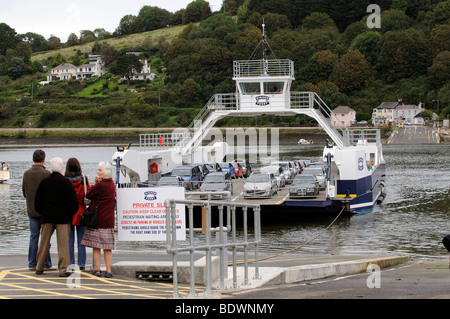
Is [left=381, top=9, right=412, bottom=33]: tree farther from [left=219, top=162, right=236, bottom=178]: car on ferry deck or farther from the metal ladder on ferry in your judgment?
the metal ladder on ferry

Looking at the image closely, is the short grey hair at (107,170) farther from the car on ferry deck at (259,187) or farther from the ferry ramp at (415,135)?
the ferry ramp at (415,135)

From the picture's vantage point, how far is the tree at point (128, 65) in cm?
17950

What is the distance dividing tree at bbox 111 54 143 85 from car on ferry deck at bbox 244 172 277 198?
Result: 494 feet

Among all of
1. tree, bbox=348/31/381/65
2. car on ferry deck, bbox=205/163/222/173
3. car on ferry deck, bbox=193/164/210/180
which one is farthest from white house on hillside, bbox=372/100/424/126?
car on ferry deck, bbox=193/164/210/180

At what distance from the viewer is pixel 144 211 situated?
10836mm

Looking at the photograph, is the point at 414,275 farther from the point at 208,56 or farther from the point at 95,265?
the point at 208,56

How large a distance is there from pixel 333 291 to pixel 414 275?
3.18m

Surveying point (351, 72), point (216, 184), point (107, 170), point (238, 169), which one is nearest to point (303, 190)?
point (216, 184)

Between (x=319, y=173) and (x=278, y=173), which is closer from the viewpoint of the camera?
(x=319, y=173)

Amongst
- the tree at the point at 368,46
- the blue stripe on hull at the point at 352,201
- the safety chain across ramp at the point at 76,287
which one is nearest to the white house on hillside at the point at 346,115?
the tree at the point at 368,46

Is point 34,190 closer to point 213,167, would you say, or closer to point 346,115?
point 213,167

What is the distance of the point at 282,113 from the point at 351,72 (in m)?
112

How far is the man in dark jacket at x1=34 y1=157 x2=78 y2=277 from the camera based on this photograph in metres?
10.3
